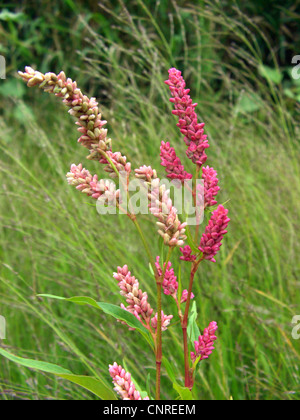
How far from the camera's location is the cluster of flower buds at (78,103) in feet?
1.56

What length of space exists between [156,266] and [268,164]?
51.2 inches

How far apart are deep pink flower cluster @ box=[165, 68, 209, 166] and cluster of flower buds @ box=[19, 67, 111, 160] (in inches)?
3.3

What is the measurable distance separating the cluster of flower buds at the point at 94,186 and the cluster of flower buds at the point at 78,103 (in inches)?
1.0

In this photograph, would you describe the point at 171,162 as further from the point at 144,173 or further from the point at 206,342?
the point at 206,342

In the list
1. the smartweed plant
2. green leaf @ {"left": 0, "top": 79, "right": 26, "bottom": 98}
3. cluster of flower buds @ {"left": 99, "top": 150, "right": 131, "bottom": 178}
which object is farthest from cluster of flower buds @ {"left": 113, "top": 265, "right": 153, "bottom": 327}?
green leaf @ {"left": 0, "top": 79, "right": 26, "bottom": 98}

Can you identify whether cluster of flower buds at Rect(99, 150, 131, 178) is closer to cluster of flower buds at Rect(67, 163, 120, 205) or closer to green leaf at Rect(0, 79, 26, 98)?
cluster of flower buds at Rect(67, 163, 120, 205)

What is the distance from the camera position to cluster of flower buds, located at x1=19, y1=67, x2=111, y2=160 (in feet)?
1.56

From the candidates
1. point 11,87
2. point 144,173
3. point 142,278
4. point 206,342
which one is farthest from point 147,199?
point 11,87

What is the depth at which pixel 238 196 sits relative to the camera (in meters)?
1.54

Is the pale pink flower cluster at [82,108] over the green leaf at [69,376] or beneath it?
over

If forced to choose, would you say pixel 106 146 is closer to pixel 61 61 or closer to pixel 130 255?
pixel 130 255

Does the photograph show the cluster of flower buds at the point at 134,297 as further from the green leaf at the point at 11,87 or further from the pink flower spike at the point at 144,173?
the green leaf at the point at 11,87

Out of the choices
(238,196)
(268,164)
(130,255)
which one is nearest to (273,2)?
(268,164)

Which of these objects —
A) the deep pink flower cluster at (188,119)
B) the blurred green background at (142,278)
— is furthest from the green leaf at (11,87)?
the deep pink flower cluster at (188,119)
